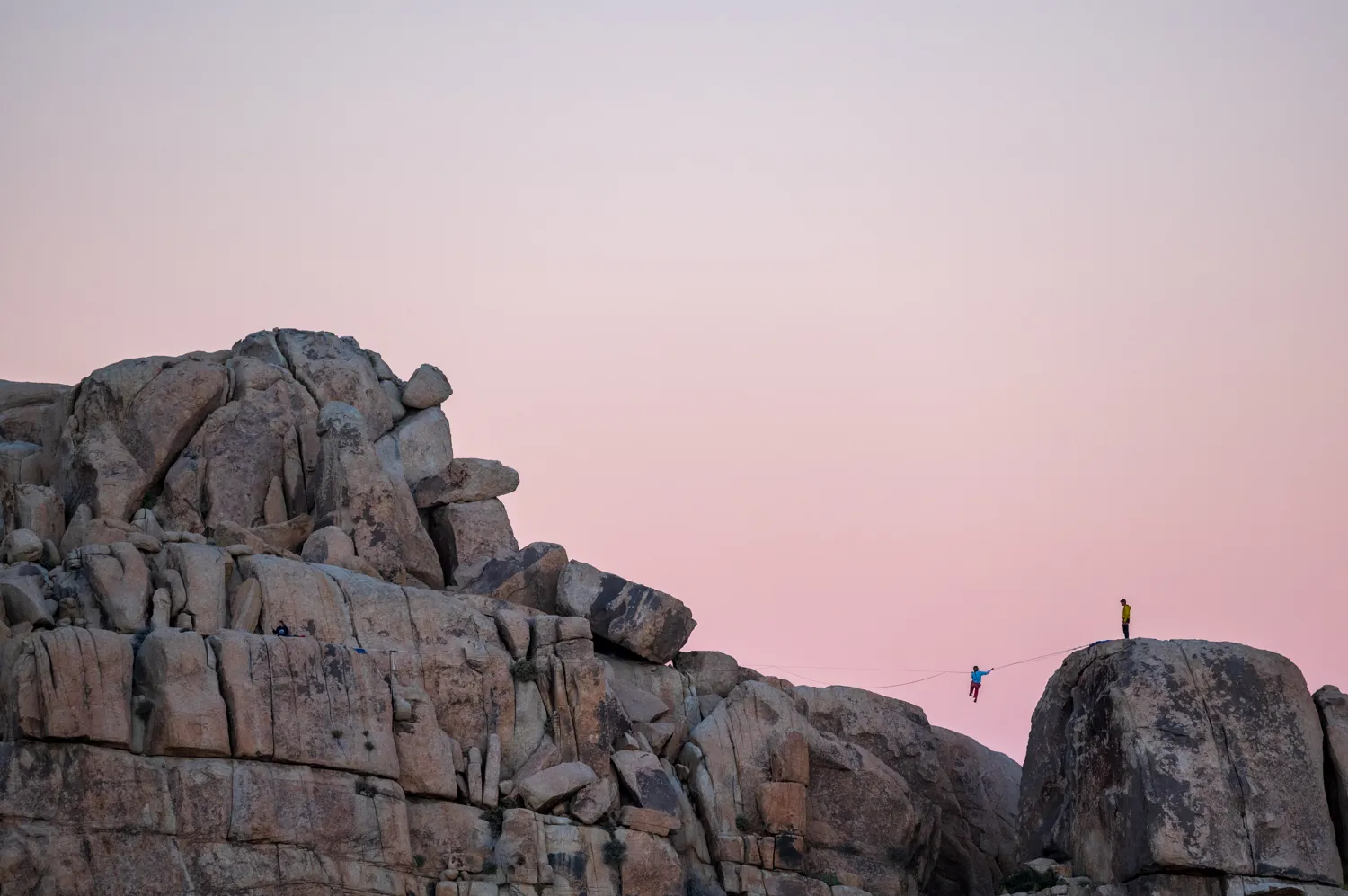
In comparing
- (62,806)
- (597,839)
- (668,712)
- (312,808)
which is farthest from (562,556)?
(62,806)

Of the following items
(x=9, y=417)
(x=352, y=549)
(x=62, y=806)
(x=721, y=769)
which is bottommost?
(x=62, y=806)

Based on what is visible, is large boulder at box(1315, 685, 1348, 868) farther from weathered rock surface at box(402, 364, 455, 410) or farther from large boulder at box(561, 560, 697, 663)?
weathered rock surface at box(402, 364, 455, 410)

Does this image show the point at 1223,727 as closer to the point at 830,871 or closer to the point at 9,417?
the point at 830,871

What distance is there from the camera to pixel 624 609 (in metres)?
92.4

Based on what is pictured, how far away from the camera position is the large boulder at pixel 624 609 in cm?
9194

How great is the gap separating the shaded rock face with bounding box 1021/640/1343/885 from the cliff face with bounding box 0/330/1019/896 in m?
9.68

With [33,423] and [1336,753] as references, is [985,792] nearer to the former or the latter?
[1336,753]

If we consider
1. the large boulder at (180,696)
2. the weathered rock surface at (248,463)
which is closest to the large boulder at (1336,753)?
the large boulder at (180,696)

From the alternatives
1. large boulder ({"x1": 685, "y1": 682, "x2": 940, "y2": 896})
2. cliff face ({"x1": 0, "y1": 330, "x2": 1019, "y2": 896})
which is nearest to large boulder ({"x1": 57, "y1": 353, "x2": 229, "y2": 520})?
cliff face ({"x1": 0, "y1": 330, "x2": 1019, "y2": 896})

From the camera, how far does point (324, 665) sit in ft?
260

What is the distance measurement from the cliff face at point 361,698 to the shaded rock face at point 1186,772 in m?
9.68

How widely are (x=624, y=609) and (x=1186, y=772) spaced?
23432 mm

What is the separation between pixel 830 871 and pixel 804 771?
4051 millimetres

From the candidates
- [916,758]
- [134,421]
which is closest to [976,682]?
[916,758]
